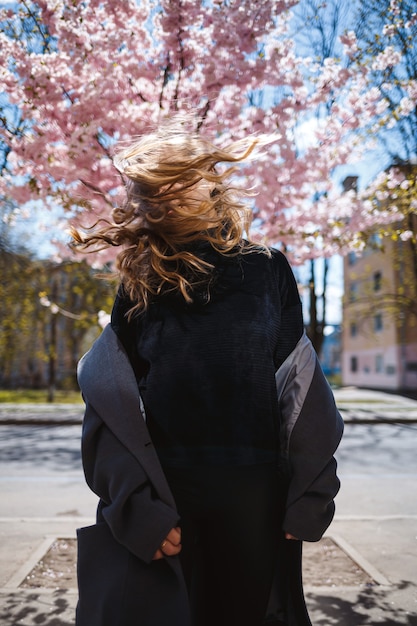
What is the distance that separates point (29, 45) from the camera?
193 inches

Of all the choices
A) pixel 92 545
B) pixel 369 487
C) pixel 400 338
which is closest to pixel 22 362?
pixel 400 338

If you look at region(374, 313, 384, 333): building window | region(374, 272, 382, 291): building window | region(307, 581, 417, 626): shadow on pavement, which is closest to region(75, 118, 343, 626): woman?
region(307, 581, 417, 626): shadow on pavement

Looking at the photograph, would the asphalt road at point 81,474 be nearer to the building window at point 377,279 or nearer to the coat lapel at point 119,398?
the coat lapel at point 119,398

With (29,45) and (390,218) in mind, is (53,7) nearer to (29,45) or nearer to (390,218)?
(29,45)

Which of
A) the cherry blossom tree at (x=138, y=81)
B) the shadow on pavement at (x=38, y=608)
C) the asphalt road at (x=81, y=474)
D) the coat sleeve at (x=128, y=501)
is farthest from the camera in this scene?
the asphalt road at (x=81, y=474)

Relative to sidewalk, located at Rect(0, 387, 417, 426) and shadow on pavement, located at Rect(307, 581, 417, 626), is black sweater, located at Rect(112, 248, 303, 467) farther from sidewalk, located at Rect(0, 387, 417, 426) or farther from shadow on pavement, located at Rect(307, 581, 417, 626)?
sidewalk, located at Rect(0, 387, 417, 426)

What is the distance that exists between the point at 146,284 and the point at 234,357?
1.13 feet

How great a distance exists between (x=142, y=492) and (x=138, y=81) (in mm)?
4410

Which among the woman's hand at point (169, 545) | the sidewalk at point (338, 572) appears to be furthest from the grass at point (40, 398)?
the woman's hand at point (169, 545)

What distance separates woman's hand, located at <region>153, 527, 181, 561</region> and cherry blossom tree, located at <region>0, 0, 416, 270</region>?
317 cm

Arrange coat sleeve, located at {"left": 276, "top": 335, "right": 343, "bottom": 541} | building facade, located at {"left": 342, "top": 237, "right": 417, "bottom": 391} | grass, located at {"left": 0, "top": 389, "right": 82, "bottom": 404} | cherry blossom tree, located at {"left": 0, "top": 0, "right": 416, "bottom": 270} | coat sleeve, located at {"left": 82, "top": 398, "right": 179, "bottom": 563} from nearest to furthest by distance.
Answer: coat sleeve, located at {"left": 82, "top": 398, "right": 179, "bottom": 563} < coat sleeve, located at {"left": 276, "top": 335, "right": 343, "bottom": 541} < cherry blossom tree, located at {"left": 0, "top": 0, "right": 416, "bottom": 270} < grass, located at {"left": 0, "top": 389, "right": 82, "bottom": 404} < building facade, located at {"left": 342, "top": 237, "right": 417, "bottom": 391}

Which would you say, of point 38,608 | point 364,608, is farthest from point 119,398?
point 364,608

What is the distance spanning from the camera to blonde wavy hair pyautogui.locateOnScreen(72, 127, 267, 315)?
1695mm

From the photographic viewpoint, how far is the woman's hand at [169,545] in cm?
151
